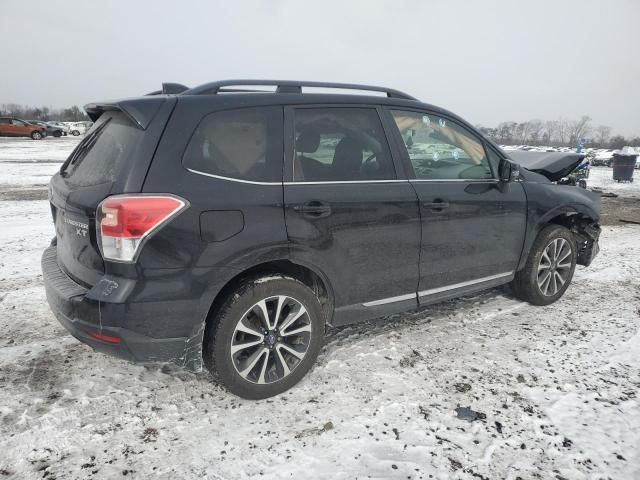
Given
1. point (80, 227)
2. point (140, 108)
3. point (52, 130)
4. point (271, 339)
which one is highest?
point (52, 130)

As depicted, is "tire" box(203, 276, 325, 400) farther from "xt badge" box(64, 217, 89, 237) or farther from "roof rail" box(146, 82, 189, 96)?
"roof rail" box(146, 82, 189, 96)

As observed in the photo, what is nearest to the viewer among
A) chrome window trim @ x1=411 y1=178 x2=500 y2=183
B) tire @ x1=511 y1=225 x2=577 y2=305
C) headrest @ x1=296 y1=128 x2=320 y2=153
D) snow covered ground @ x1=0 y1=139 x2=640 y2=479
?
snow covered ground @ x1=0 y1=139 x2=640 y2=479

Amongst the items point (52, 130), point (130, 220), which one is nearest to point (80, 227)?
point (130, 220)

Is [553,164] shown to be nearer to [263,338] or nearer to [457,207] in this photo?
[457,207]

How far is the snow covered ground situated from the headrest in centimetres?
153

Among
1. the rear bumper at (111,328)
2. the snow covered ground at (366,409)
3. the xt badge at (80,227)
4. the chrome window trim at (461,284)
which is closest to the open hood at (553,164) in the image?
the chrome window trim at (461,284)

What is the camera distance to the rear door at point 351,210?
109 inches

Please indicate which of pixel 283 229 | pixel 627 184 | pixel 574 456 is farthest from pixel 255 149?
pixel 627 184

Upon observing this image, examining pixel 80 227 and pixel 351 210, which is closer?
pixel 80 227

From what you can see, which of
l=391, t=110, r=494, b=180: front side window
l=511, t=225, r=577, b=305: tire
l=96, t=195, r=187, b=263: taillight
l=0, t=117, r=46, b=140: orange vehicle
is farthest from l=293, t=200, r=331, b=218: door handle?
l=0, t=117, r=46, b=140: orange vehicle

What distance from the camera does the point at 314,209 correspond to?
9.02ft

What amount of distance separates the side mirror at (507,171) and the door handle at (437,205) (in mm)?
746

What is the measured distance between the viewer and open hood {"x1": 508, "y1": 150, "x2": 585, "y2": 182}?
15.1ft

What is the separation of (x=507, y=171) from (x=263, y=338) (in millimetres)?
2475
